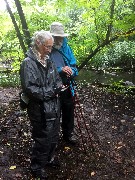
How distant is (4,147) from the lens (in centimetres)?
552

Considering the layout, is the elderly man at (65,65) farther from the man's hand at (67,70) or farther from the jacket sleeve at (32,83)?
the jacket sleeve at (32,83)

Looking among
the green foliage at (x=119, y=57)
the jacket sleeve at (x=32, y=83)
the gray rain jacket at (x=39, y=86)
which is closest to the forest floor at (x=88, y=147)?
the gray rain jacket at (x=39, y=86)

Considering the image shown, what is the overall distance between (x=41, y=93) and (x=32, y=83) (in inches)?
7.7

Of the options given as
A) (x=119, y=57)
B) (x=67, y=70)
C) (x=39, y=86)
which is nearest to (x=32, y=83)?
(x=39, y=86)

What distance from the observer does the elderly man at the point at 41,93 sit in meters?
3.86

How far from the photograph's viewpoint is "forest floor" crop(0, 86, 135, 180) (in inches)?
185

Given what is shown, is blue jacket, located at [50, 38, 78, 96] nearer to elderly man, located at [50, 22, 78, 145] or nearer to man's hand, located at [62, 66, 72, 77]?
elderly man, located at [50, 22, 78, 145]

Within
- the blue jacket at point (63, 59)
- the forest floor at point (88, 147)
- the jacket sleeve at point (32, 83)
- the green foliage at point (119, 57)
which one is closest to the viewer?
the jacket sleeve at point (32, 83)

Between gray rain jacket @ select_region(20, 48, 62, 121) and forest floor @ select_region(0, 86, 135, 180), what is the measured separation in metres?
1.19

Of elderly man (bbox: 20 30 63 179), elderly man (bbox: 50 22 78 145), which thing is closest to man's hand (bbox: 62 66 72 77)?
elderly man (bbox: 50 22 78 145)

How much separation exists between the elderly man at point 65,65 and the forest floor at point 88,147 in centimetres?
24

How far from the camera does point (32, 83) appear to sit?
3.85 meters

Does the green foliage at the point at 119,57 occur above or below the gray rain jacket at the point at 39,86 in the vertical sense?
below

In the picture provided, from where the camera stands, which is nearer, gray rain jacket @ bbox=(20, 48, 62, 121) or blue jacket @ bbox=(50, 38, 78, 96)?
gray rain jacket @ bbox=(20, 48, 62, 121)
